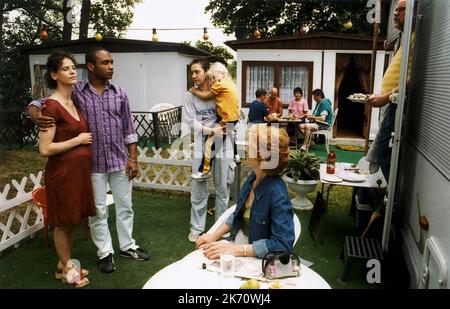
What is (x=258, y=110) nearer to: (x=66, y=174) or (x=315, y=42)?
(x=315, y=42)

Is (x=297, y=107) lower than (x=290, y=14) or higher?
lower

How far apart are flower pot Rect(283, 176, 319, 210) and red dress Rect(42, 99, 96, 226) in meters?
2.72

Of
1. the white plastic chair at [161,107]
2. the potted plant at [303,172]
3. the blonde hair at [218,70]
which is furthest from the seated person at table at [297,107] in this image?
the blonde hair at [218,70]

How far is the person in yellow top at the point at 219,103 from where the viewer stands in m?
A: 3.85

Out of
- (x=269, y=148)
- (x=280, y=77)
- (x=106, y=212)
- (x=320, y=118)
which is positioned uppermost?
(x=280, y=77)

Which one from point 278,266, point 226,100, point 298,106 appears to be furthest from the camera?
point 298,106

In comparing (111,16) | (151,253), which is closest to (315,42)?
(151,253)

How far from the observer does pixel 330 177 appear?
3.84 metres

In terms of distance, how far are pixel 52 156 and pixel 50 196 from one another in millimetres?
326

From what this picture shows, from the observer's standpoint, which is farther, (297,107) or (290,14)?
(290,14)

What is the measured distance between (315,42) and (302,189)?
21.4 ft

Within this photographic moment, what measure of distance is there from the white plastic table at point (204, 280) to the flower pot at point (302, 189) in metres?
2.93

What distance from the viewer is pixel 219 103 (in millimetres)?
3895

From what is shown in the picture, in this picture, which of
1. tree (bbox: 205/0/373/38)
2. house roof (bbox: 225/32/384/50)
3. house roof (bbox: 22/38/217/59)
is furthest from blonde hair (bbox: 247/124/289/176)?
tree (bbox: 205/0/373/38)
